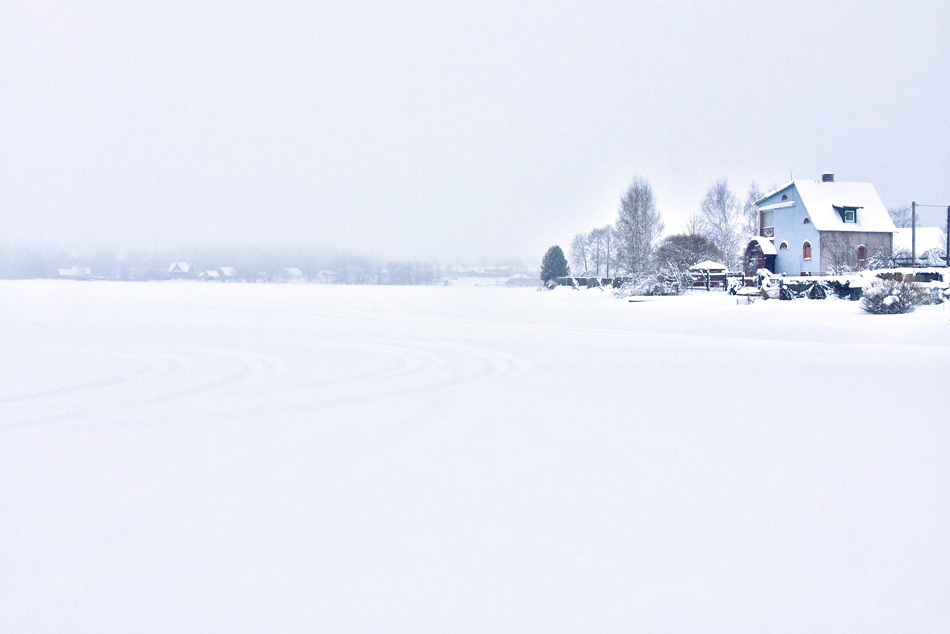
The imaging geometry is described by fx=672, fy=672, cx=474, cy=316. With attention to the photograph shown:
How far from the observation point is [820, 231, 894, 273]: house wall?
40094 millimetres

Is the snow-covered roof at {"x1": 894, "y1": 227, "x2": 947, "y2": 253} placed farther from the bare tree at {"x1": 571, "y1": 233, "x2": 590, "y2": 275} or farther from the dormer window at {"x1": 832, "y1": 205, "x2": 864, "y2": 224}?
the bare tree at {"x1": 571, "y1": 233, "x2": 590, "y2": 275}

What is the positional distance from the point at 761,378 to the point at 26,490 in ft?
24.9

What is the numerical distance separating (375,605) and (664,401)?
4.75 m

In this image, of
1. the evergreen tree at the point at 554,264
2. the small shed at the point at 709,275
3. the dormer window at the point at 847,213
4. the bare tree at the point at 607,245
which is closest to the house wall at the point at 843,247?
the dormer window at the point at 847,213

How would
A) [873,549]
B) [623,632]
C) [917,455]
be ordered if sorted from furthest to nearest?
[917,455], [873,549], [623,632]

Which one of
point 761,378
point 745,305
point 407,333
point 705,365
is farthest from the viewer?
point 745,305

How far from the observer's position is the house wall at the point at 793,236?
1601 inches

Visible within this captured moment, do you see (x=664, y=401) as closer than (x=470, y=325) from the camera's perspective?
Yes

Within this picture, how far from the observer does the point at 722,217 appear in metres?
61.8

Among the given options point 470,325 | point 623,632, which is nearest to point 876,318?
point 470,325

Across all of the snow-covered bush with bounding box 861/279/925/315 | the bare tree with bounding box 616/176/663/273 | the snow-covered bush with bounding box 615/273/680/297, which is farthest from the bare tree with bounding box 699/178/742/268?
the snow-covered bush with bounding box 861/279/925/315

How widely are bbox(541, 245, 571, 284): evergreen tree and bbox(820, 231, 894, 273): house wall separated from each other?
27396mm

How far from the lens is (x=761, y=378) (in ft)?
27.4

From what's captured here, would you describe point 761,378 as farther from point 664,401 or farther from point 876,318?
point 876,318
